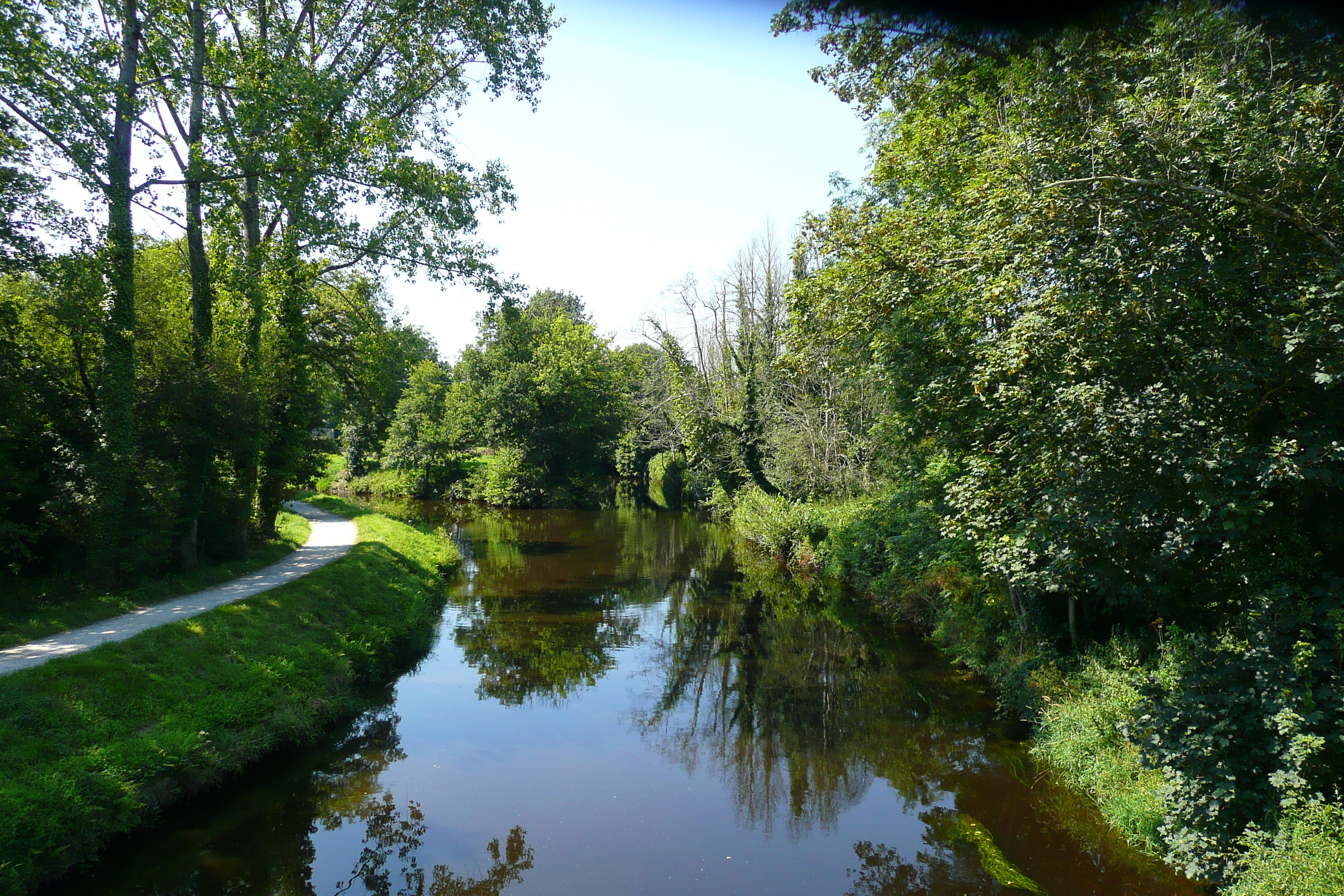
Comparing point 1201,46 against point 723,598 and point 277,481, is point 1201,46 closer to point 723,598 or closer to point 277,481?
point 723,598

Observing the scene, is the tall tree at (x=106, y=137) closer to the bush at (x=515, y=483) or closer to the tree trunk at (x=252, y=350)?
the tree trunk at (x=252, y=350)

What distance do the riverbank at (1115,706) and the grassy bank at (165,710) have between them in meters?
9.34

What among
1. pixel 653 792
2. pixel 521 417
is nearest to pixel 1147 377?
pixel 653 792

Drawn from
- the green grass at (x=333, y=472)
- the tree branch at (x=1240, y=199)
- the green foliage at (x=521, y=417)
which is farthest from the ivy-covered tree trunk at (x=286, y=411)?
the green foliage at (x=521, y=417)

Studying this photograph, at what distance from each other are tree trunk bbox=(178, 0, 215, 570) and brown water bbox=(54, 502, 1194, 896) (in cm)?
515

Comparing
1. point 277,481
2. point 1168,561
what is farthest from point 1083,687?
point 277,481

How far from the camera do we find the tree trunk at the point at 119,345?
1141 centimetres

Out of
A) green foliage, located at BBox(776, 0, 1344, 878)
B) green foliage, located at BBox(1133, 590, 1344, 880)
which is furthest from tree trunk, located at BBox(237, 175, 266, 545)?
green foliage, located at BBox(1133, 590, 1344, 880)

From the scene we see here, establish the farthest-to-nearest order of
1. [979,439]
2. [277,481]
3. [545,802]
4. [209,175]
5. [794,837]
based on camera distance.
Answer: [277,481] < [209,175] < [979,439] < [545,802] < [794,837]

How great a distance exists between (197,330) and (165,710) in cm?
884

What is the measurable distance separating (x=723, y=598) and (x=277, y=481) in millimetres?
11689

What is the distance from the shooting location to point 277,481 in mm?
18281

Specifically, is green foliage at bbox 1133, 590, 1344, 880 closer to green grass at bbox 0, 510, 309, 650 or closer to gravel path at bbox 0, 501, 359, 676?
gravel path at bbox 0, 501, 359, 676

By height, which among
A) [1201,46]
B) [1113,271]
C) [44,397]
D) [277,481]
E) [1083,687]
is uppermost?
[1201,46]
